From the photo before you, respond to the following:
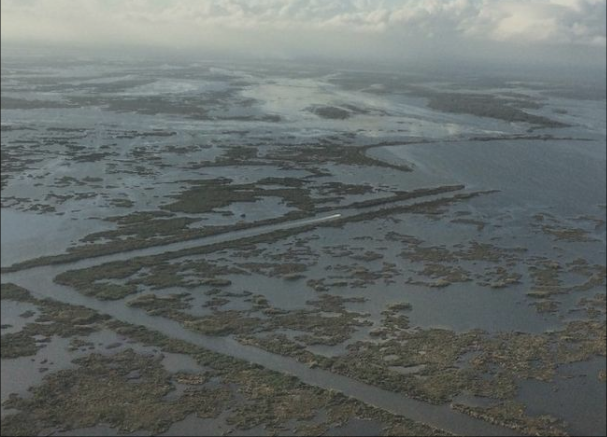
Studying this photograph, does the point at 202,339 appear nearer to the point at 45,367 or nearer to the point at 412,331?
the point at 45,367

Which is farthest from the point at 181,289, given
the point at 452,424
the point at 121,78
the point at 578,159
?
the point at 121,78

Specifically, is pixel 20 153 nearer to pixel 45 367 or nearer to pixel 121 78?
pixel 45 367

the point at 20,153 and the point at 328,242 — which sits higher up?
the point at 20,153

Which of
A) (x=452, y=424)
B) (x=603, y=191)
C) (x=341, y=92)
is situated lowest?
(x=452, y=424)

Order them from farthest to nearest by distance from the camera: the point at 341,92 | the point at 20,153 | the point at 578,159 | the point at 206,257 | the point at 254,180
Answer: the point at 341,92, the point at 578,159, the point at 20,153, the point at 254,180, the point at 206,257

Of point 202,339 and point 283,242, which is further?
point 283,242

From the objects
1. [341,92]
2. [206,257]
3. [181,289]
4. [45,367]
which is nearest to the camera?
[45,367]

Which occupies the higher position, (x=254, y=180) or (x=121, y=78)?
(x=121, y=78)

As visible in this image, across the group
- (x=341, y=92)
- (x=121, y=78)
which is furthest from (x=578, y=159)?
(x=121, y=78)

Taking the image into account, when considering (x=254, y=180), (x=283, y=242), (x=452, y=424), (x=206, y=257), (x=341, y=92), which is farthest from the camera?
(x=341, y=92)
